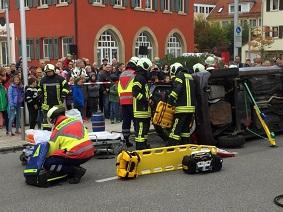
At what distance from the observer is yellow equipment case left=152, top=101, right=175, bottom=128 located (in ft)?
32.8

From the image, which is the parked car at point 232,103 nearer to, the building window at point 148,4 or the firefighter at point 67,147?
the firefighter at point 67,147

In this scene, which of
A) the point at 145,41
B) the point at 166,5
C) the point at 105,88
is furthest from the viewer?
the point at 166,5

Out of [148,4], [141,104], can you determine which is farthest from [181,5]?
[141,104]

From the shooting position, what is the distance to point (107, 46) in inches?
1395

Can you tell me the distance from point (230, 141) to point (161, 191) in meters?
3.58

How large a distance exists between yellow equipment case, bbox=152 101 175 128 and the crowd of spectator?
286 centimetres

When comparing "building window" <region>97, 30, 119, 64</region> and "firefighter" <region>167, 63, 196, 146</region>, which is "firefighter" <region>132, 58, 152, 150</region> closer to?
"firefighter" <region>167, 63, 196, 146</region>

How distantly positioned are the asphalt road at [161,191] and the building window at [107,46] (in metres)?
26.3

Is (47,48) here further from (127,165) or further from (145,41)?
(127,165)

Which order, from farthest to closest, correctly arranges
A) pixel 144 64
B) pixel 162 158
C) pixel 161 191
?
pixel 144 64, pixel 162 158, pixel 161 191

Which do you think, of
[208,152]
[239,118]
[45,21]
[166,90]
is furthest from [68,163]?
[45,21]

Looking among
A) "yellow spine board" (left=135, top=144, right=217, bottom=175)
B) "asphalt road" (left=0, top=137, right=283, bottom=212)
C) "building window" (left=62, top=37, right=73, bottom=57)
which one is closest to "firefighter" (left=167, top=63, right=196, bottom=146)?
"yellow spine board" (left=135, top=144, right=217, bottom=175)

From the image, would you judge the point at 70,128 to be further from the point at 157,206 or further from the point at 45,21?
the point at 45,21

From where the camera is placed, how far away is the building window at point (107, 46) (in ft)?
115
